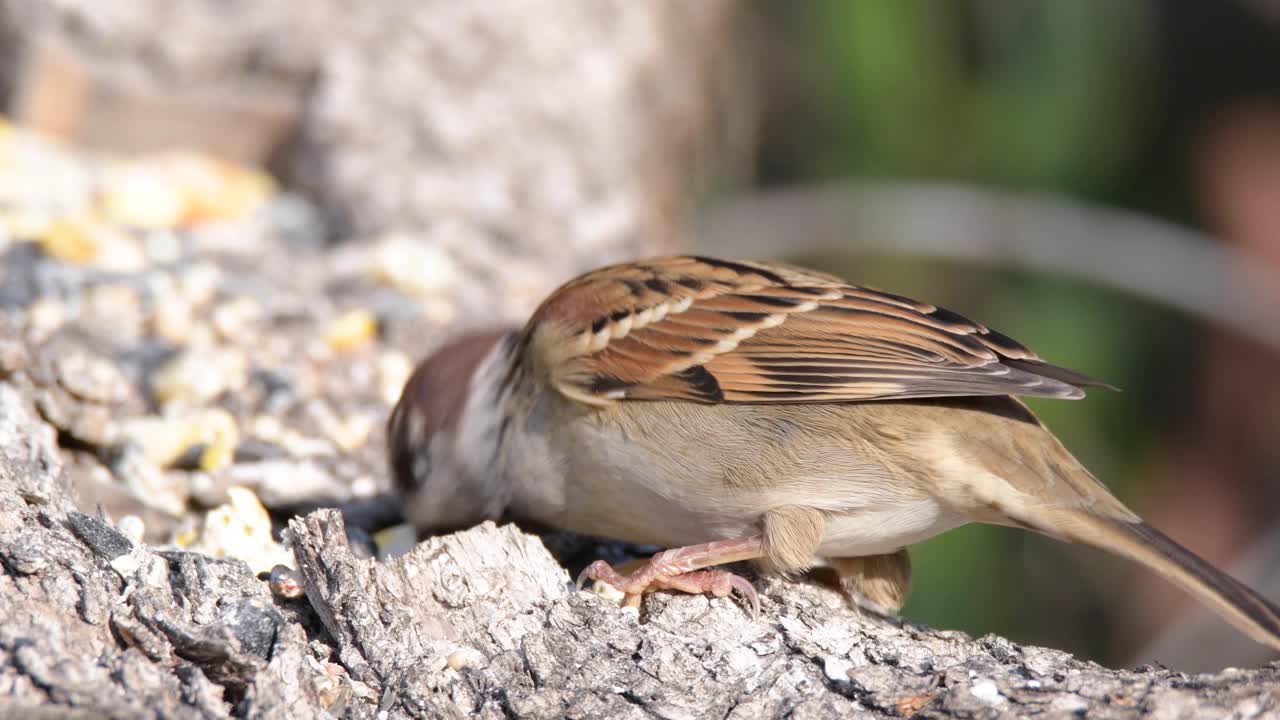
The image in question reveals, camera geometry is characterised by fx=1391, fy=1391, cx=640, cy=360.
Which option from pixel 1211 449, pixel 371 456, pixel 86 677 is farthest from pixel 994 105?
pixel 86 677

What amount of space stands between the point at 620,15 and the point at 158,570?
9.91 feet

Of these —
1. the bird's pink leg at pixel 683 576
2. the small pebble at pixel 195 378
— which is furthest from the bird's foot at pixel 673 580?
the small pebble at pixel 195 378

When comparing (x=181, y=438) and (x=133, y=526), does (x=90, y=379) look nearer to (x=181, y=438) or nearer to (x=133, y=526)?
(x=181, y=438)

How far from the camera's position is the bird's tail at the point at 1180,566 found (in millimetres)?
1760

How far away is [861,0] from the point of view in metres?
5.28

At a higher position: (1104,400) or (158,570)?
(158,570)

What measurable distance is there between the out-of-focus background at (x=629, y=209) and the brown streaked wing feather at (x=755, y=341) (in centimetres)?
56

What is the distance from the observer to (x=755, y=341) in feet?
7.34

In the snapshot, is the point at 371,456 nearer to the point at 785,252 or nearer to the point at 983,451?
the point at 983,451

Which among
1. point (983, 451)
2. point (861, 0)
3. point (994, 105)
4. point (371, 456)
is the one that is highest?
point (861, 0)

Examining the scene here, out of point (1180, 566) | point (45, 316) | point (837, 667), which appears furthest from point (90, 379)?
point (1180, 566)

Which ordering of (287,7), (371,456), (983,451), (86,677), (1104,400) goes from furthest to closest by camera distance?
(1104,400)
(287,7)
(371,456)
(983,451)
(86,677)

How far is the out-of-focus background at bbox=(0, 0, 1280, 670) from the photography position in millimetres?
2746

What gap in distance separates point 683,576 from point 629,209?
7.03ft
